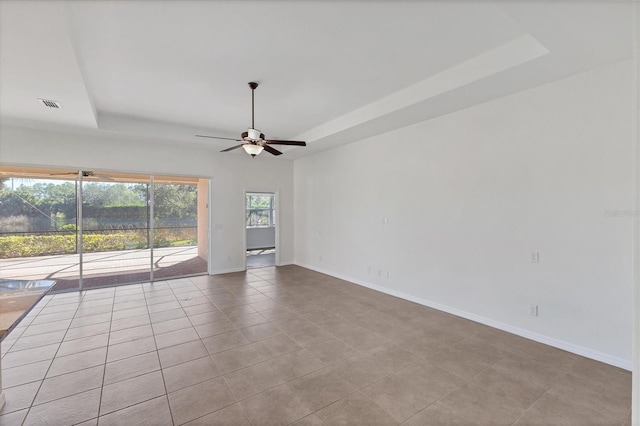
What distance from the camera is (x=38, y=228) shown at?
17.4 ft

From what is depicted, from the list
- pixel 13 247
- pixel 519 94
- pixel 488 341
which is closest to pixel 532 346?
pixel 488 341

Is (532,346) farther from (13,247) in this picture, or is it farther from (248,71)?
(13,247)

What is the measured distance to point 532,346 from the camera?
Answer: 327cm

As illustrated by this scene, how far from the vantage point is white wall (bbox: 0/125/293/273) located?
5.11 meters

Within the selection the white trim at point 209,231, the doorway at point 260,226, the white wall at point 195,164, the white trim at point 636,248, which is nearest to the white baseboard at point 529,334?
the white trim at point 636,248

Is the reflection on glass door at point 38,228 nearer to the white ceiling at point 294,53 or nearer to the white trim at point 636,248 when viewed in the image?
the white ceiling at point 294,53

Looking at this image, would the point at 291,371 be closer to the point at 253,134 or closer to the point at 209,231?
the point at 253,134

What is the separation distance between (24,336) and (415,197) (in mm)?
5724

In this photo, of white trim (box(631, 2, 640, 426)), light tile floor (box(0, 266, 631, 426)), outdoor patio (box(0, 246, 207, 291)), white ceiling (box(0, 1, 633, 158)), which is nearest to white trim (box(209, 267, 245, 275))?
outdoor patio (box(0, 246, 207, 291))

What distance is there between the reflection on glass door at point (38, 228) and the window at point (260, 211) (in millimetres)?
5144

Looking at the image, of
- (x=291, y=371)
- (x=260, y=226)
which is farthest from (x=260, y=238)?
(x=291, y=371)

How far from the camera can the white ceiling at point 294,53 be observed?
2340mm

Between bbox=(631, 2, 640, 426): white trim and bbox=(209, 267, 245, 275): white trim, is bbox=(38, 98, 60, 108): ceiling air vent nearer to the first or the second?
bbox=(209, 267, 245, 275): white trim

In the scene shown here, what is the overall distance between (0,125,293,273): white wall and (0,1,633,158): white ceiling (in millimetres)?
655
